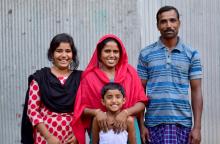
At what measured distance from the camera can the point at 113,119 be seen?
133 inches

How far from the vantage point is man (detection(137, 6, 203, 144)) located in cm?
356

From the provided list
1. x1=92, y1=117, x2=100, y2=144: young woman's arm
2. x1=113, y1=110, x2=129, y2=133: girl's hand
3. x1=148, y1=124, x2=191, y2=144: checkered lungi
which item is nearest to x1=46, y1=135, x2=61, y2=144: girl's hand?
x1=92, y1=117, x2=100, y2=144: young woman's arm

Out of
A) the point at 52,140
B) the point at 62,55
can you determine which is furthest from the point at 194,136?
the point at 62,55

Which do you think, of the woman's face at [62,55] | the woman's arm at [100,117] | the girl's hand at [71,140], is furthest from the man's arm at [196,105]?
the woman's face at [62,55]

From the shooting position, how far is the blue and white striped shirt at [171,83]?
356 cm

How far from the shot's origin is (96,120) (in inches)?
133

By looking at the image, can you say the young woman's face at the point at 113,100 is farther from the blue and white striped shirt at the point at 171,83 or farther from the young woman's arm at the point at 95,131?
the blue and white striped shirt at the point at 171,83

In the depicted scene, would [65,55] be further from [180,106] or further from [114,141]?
[180,106]

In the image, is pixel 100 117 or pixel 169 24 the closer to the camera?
pixel 100 117

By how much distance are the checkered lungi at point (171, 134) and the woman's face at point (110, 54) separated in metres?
0.68

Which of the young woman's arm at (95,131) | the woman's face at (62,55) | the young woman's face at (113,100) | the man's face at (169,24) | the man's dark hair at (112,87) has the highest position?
the man's face at (169,24)

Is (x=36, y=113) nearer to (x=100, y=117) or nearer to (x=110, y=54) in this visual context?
(x=100, y=117)

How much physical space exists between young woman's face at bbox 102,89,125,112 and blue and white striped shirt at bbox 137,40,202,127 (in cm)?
38

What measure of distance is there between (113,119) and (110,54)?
546mm
